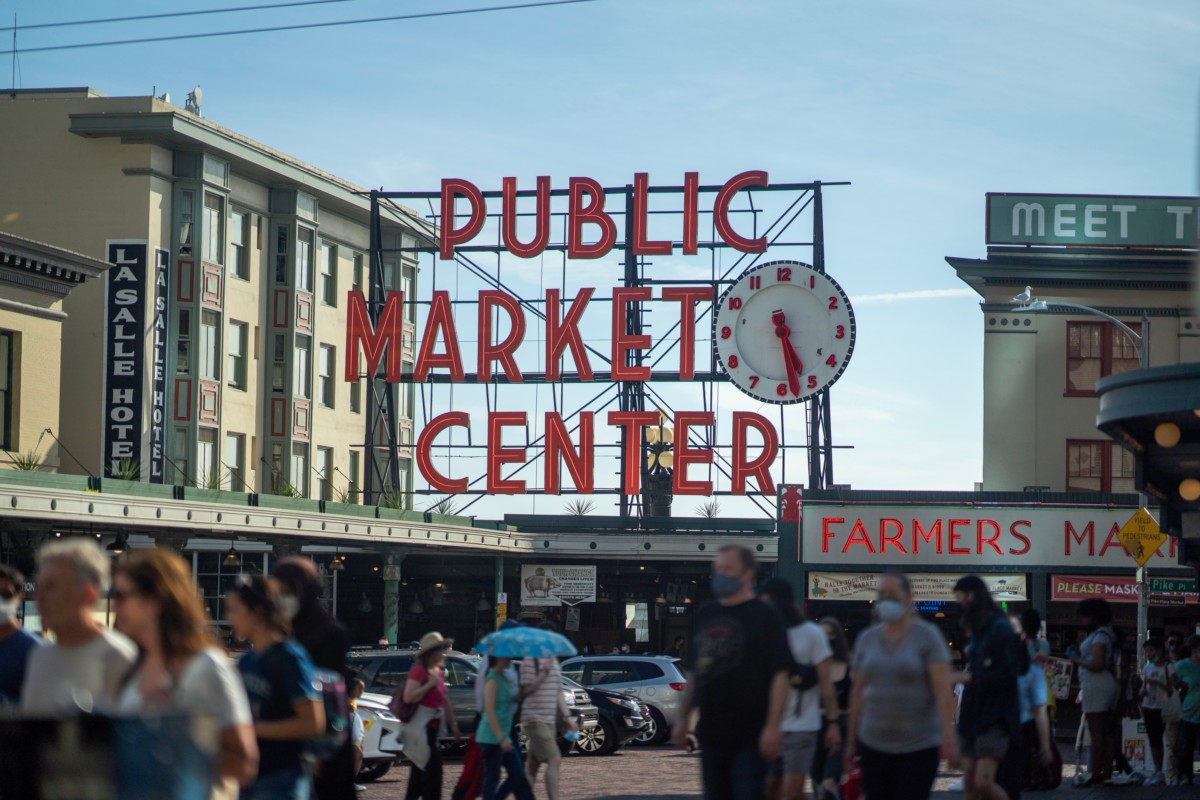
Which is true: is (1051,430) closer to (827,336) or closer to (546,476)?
(827,336)

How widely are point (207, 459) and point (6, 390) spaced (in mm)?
13138

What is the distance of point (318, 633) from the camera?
9508mm

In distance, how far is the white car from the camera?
20.6 m

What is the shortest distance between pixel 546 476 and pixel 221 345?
382 inches

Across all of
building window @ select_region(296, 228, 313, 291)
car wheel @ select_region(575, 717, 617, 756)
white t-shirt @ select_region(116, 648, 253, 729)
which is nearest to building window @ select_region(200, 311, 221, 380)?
building window @ select_region(296, 228, 313, 291)

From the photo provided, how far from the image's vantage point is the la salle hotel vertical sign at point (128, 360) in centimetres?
4181

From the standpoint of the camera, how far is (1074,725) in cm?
2994

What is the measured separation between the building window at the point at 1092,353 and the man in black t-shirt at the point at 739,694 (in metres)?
32.0

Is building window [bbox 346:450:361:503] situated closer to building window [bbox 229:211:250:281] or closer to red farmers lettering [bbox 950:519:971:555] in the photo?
building window [bbox 229:211:250:281]

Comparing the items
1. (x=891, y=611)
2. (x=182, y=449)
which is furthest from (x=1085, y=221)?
(x=891, y=611)

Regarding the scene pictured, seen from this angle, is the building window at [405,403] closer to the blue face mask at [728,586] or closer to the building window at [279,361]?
the building window at [279,361]

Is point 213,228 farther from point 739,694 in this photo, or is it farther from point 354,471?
point 739,694

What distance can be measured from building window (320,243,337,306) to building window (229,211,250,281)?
14.7 feet

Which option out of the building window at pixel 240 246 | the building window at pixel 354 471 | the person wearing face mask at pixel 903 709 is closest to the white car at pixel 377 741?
the person wearing face mask at pixel 903 709
